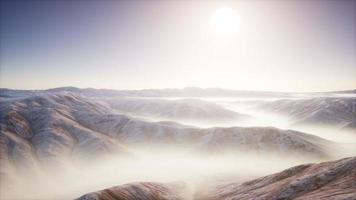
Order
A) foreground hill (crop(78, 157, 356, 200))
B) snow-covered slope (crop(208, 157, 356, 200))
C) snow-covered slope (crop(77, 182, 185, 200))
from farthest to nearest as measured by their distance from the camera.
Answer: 1. snow-covered slope (crop(77, 182, 185, 200))
2. foreground hill (crop(78, 157, 356, 200))
3. snow-covered slope (crop(208, 157, 356, 200))

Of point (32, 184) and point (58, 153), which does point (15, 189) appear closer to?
point (32, 184)

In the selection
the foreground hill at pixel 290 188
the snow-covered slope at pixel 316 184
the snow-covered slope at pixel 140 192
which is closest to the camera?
the snow-covered slope at pixel 316 184

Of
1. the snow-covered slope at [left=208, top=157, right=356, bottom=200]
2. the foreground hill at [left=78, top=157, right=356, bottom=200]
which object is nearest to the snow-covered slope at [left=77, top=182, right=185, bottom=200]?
the foreground hill at [left=78, top=157, right=356, bottom=200]

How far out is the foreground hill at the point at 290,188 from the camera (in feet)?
174

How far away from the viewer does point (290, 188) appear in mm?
61062

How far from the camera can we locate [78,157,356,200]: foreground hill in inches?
2083

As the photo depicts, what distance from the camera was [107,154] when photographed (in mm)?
180125

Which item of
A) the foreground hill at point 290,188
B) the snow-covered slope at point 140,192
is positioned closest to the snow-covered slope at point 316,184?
the foreground hill at point 290,188

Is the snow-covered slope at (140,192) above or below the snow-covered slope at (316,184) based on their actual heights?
below

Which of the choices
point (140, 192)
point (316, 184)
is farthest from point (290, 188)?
point (140, 192)

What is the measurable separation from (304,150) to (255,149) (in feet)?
88.7

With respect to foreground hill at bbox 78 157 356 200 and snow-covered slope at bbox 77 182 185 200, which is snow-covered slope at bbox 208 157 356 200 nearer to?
foreground hill at bbox 78 157 356 200

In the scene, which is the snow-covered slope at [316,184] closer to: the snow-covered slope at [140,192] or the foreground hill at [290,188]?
the foreground hill at [290,188]

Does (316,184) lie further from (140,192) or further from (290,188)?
(140,192)
